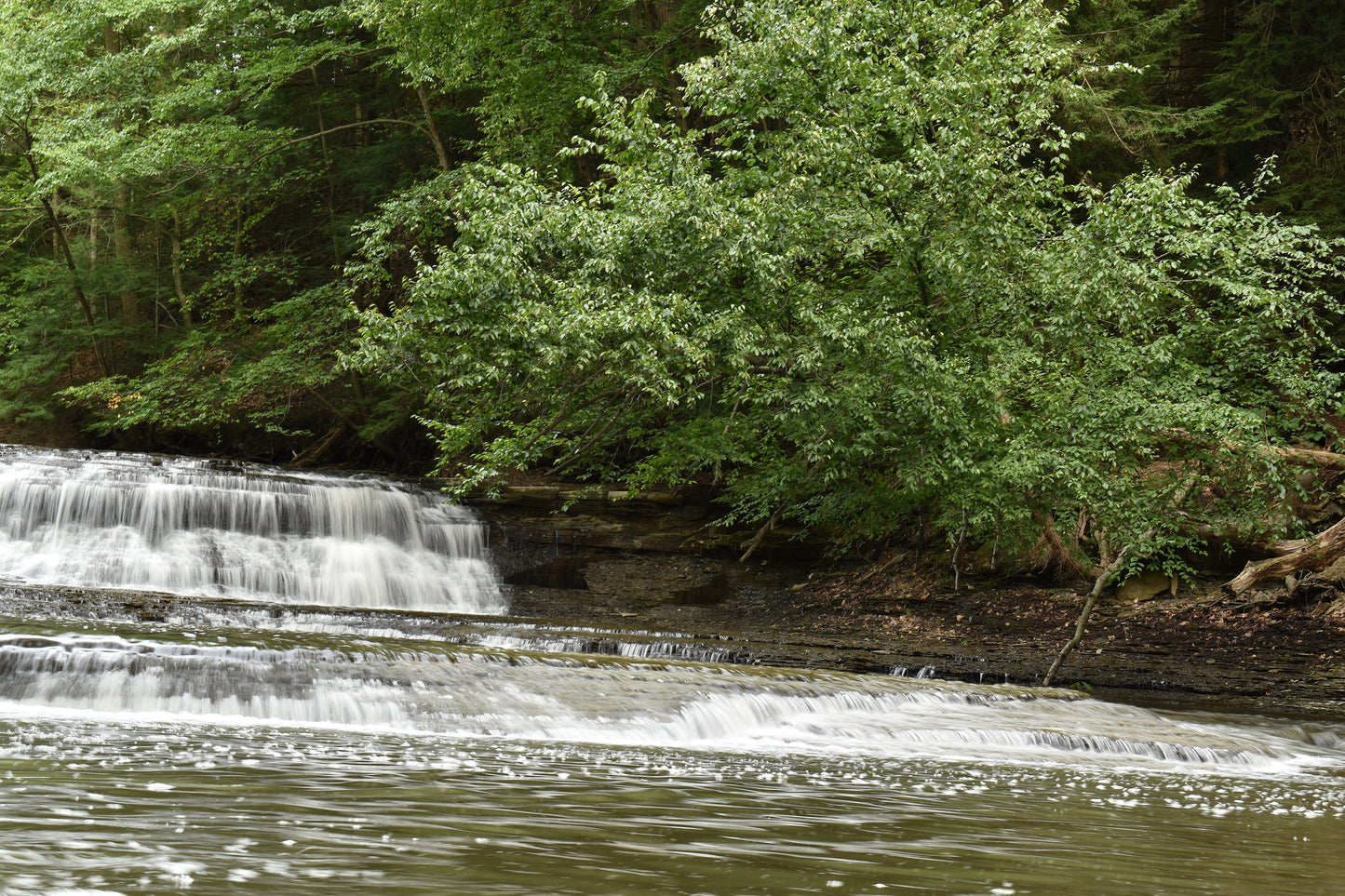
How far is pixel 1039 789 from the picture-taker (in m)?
6.51

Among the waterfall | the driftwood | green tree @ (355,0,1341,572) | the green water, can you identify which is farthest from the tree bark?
the waterfall

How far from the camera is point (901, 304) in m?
13.9

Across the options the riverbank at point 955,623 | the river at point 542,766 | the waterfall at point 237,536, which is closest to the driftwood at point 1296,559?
the riverbank at point 955,623

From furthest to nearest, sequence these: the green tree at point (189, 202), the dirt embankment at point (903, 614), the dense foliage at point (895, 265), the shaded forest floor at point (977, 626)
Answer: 1. the green tree at point (189, 202)
2. the dirt embankment at point (903, 614)
3. the shaded forest floor at point (977, 626)
4. the dense foliage at point (895, 265)

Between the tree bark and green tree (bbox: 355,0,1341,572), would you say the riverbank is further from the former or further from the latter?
green tree (bbox: 355,0,1341,572)

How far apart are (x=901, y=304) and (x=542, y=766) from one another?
9.46m

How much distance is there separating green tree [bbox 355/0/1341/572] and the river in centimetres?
290

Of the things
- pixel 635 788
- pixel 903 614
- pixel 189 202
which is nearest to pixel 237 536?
pixel 903 614

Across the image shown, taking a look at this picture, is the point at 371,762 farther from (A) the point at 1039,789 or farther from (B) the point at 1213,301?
(B) the point at 1213,301

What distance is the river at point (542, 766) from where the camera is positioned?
3334 millimetres

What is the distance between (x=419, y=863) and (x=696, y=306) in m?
9.96

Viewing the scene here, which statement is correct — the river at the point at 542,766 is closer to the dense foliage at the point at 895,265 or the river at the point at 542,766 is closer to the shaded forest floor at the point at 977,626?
the shaded forest floor at the point at 977,626

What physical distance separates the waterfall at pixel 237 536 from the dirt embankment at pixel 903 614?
1.31 m

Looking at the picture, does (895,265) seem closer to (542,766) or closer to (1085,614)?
(1085,614)
